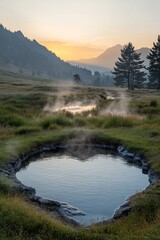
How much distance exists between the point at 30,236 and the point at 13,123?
95.8 ft

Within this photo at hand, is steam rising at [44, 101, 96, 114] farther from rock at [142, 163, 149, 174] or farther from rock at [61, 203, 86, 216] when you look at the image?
rock at [61, 203, 86, 216]

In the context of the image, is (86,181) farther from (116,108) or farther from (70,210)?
(116,108)

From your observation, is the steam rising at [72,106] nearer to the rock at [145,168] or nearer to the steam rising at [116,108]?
the steam rising at [116,108]

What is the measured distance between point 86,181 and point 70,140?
1084 cm

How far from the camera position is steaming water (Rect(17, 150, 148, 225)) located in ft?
75.9

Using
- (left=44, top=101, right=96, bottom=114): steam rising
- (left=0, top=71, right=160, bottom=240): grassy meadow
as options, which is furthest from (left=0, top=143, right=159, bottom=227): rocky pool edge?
(left=44, top=101, right=96, bottom=114): steam rising

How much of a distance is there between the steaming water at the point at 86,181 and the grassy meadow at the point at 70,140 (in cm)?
183

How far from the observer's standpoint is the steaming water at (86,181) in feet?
75.9

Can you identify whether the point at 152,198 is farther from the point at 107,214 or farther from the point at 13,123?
the point at 13,123

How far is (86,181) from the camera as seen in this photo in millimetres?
28578

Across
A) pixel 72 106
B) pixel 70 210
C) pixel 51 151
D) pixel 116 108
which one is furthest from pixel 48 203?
pixel 72 106

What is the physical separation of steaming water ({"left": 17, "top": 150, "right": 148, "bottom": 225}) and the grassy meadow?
1.83 m

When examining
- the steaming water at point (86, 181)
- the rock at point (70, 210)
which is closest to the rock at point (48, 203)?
the rock at point (70, 210)

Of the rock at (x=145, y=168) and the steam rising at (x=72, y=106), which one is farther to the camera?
the steam rising at (x=72, y=106)
